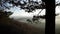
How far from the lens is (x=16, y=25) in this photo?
236 cm

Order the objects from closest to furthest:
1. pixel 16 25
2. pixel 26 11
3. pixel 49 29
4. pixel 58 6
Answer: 1. pixel 49 29
2. pixel 58 6
3. pixel 26 11
4. pixel 16 25

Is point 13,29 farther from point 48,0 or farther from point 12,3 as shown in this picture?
point 48,0

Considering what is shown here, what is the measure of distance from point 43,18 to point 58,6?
32 cm

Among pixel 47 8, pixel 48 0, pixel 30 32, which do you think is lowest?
pixel 30 32

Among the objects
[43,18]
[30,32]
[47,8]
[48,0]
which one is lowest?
[30,32]

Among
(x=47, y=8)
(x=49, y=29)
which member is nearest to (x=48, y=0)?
(x=47, y=8)

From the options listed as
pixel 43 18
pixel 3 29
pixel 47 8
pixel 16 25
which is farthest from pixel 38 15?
pixel 3 29

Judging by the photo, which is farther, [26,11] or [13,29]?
[13,29]

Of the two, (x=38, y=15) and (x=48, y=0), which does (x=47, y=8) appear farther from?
(x=38, y=15)

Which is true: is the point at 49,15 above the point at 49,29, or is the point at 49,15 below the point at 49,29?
above

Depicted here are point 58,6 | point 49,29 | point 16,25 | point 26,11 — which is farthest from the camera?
point 16,25

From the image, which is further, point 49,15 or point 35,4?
point 35,4

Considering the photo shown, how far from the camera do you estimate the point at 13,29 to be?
2.42 meters

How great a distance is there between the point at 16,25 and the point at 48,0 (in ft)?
2.75
